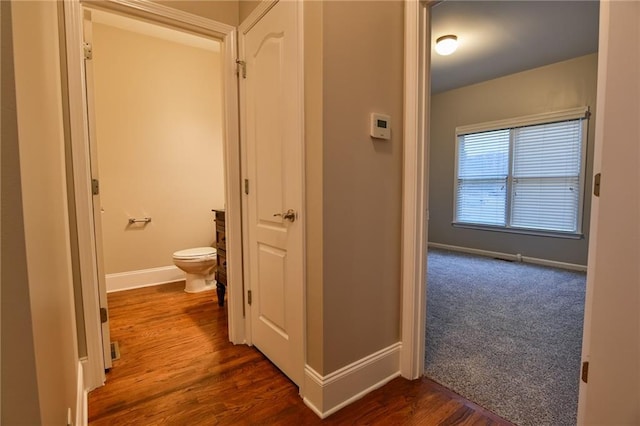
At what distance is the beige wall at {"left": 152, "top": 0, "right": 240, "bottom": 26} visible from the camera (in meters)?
1.81

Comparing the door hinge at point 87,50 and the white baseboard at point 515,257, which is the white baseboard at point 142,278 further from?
the white baseboard at point 515,257

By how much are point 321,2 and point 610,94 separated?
1.10 meters

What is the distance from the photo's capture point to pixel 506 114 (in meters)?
4.40

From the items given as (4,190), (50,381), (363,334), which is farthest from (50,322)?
(363,334)

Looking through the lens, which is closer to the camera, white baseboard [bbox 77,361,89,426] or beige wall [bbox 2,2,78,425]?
beige wall [bbox 2,2,78,425]

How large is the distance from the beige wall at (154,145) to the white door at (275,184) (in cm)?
195

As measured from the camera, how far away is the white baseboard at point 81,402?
1255mm

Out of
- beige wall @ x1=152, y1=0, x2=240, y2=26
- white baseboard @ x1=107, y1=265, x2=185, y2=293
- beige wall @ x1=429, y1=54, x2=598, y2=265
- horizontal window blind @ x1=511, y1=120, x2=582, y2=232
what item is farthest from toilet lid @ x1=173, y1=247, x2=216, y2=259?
horizontal window blind @ x1=511, y1=120, x2=582, y2=232

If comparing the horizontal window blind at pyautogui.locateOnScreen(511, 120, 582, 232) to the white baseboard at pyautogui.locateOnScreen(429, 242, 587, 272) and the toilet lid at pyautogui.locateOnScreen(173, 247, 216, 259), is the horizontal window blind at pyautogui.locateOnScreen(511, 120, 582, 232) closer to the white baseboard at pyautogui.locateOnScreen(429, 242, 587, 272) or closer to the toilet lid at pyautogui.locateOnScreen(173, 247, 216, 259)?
the white baseboard at pyautogui.locateOnScreen(429, 242, 587, 272)

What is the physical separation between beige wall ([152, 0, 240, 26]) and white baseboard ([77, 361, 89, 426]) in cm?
203

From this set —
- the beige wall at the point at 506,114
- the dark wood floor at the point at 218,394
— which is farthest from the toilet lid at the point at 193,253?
the beige wall at the point at 506,114

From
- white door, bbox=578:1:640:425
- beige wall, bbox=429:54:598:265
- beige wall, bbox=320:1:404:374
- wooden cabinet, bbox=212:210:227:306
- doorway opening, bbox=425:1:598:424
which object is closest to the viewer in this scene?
white door, bbox=578:1:640:425

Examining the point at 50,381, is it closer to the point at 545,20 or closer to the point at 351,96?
the point at 351,96

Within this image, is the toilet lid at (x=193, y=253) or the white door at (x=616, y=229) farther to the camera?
the toilet lid at (x=193, y=253)
